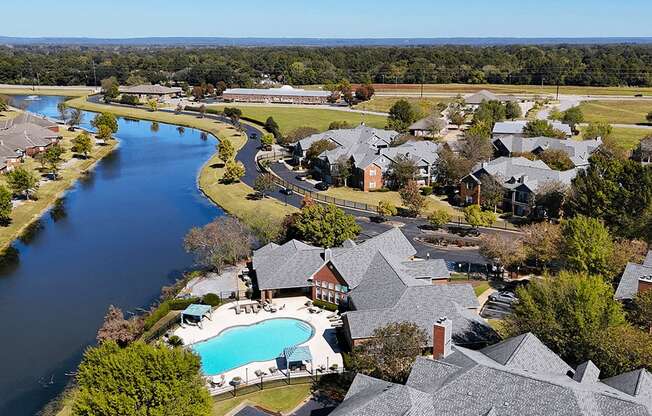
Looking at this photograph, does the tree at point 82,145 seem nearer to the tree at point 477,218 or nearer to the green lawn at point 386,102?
the tree at point 477,218

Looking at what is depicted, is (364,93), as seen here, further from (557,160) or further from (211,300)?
(211,300)

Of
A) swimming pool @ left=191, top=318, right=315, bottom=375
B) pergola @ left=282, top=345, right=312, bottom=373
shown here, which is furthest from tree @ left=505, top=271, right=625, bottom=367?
swimming pool @ left=191, top=318, right=315, bottom=375

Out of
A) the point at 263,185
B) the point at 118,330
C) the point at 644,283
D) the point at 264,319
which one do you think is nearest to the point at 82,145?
the point at 263,185

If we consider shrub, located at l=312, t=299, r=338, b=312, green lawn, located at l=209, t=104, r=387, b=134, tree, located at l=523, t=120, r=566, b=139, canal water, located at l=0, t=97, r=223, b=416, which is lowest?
canal water, located at l=0, t=97, r=223, b=416

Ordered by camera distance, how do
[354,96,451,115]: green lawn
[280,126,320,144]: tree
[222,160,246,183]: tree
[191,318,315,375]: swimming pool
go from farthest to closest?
[354,96,451,115]: green lawn, [280,126,320,144]: tree, [222,160,246,183]: tree, [191,318,315,375]: swimming pool

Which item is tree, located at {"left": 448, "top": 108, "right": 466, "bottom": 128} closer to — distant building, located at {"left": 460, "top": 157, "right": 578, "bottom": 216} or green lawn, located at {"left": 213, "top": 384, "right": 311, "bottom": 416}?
distant building, located at {"left": 460, "top": 157, "right": 578, "bottom": 216}

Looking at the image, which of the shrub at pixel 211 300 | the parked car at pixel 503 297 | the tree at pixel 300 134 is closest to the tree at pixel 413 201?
the parked car at pixel 503 297
